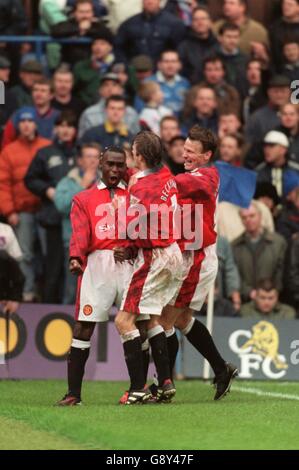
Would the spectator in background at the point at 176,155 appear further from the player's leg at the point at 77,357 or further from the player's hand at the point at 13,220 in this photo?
the player's leg at the point at 77,357

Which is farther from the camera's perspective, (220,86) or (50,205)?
(220,86)

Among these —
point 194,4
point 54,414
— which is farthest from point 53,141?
point 54,414

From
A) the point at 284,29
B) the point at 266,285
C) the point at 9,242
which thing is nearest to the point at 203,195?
the point at 9,242

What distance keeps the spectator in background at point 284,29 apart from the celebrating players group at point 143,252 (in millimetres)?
8433

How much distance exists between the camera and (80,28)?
66.5 ft

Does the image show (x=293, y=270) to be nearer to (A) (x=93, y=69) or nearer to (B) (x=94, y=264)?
(A) (x=93, y=69)

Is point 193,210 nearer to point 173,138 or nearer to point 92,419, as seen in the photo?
point 92,419

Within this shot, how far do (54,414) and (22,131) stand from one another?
23.0 ft

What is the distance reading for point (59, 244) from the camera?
1784cm

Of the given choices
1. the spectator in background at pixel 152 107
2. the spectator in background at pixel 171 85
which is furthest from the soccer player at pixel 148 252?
Result: the spectator in background at pixel 171 85

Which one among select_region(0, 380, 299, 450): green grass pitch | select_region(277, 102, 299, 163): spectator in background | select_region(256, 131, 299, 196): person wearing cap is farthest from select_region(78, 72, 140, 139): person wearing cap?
select_region(0, 380, 299, 450): green grass pitch

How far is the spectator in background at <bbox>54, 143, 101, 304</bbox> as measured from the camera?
1736cm

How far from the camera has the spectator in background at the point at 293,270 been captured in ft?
58.2

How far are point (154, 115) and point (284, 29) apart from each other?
2999mm
